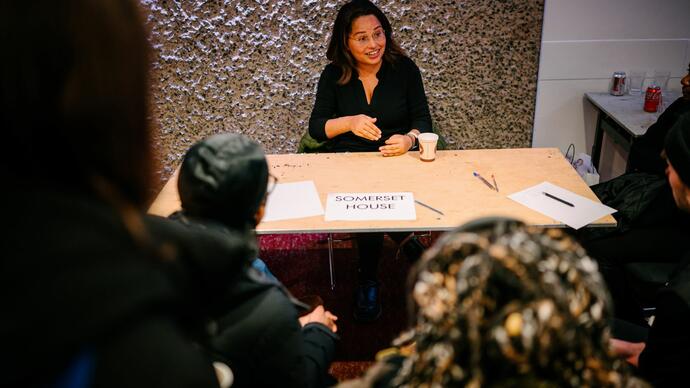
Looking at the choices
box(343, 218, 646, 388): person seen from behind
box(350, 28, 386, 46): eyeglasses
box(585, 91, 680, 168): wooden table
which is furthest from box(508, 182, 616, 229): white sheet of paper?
box(343, 218, 646, 388): person seen from behind

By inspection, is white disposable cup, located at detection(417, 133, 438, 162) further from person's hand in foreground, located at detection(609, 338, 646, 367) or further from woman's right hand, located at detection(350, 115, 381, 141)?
person's hand in foreground, located at detection(609, 338, 646, 367)

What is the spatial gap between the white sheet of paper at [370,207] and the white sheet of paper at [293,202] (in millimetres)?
58

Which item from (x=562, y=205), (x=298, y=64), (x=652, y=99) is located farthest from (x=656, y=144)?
(x=298, y=64)

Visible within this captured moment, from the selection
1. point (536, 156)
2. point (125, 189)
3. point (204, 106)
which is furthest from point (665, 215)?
point (204, 106)

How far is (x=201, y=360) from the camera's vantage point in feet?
1.96

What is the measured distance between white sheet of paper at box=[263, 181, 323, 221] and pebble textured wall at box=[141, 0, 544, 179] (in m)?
1.48

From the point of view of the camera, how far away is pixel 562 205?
1.86 meters

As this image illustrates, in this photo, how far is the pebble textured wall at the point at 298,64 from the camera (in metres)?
3.20

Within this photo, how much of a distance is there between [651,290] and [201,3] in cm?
281

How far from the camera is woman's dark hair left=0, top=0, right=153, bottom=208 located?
0.53 m

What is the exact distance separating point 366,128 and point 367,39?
0.46m

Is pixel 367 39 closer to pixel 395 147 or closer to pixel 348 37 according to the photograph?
pixel 348 37

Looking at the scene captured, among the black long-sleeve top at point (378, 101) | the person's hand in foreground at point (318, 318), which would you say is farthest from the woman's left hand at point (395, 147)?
the person's hand in foreground at point (318, 318)

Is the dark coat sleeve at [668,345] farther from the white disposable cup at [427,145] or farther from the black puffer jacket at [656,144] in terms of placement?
the black puffer jacket at [656,144]
